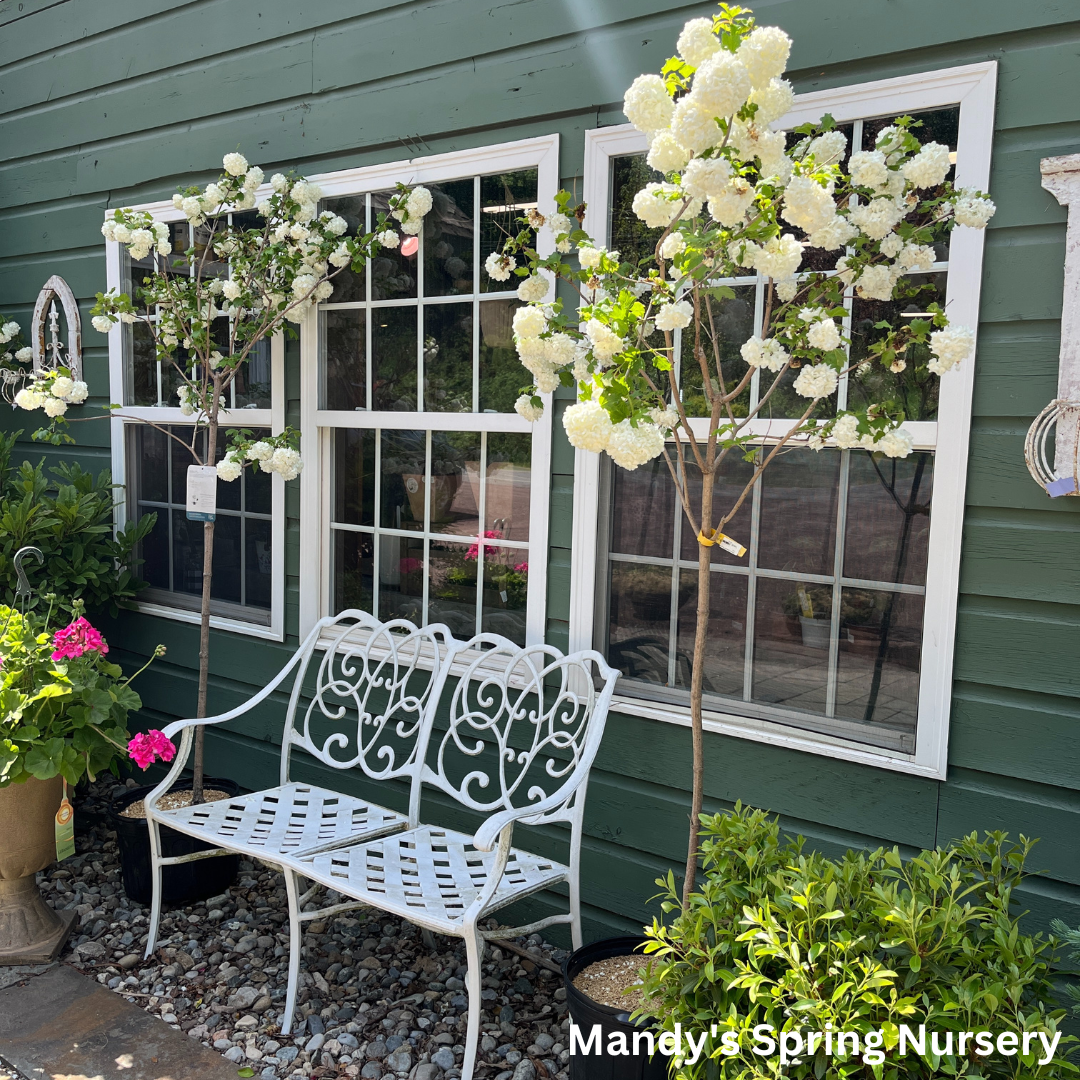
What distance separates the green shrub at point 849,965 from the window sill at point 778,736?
0.46 meters

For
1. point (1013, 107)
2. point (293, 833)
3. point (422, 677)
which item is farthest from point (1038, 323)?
point (293, 833)

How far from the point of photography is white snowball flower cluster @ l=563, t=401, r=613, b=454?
6.14 feet

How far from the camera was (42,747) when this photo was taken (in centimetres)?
304

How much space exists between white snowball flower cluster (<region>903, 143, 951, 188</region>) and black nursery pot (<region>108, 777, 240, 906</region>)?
9.72 ft

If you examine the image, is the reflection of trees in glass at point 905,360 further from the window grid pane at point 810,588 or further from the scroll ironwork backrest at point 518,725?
the scroll ironwork backrest at point 518,725

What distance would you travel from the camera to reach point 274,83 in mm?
3803

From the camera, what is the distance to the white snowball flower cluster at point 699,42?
74.9 inches

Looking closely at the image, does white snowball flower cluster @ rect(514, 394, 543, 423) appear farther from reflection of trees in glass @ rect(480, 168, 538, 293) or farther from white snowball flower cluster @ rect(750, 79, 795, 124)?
reflection of trees in glass @ rect(480, 168, 538, 293)

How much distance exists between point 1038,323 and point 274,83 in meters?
2.92

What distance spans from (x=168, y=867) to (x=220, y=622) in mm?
1090

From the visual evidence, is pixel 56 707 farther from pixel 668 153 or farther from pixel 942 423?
pixel 942 423

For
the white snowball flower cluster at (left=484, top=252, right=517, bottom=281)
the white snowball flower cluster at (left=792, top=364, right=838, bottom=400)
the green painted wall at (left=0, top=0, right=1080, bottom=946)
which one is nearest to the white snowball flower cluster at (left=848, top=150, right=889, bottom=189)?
the white snowball flower cluster at (left=792, top=364, right=838, bottom=400)

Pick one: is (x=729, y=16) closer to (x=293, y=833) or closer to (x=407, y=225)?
(x=407, y=225)

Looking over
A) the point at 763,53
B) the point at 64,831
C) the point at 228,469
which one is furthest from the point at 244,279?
the point at 763,53
